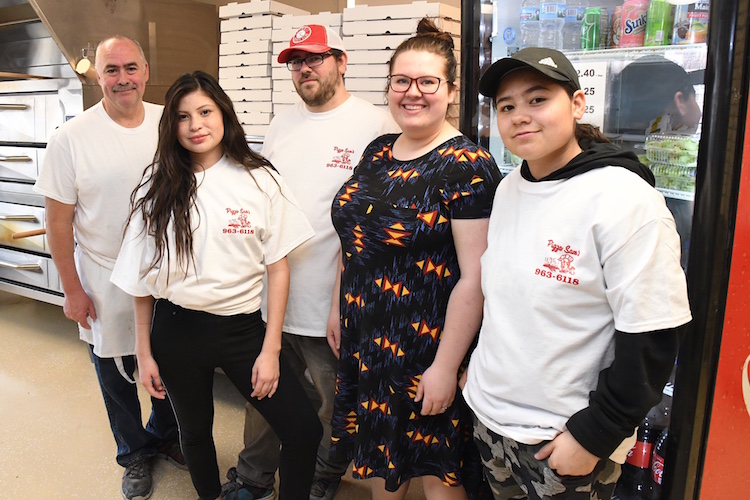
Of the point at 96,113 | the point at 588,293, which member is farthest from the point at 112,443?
the point at 588,293

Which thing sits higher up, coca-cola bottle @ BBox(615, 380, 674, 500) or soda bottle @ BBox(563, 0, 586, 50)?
soda bottle @ BBox(563, 0, 586, 50)

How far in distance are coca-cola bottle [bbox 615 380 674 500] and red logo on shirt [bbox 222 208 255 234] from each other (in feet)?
4.47

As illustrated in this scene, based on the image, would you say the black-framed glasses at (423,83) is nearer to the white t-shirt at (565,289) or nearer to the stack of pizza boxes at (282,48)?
the white t-shirt at (565,289)

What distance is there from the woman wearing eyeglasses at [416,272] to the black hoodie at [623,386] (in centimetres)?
40

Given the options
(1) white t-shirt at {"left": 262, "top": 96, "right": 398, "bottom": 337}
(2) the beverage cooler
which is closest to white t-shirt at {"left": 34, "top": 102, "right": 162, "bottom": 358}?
(1) white t-shirt at {"left": 262, "top": 96, "right": 398, "bottom": 337}

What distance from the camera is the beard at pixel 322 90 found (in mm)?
1974

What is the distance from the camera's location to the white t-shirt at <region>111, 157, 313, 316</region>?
69.1 inches

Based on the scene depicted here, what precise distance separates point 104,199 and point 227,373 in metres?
0.83

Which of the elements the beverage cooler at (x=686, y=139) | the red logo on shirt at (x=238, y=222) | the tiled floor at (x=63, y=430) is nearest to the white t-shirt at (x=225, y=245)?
the red logo on shirt at (x=238, y=222)

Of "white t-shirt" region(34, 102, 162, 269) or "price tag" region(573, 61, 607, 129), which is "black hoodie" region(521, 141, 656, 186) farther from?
"white t-shirt" region(34, 102, 162, 269)

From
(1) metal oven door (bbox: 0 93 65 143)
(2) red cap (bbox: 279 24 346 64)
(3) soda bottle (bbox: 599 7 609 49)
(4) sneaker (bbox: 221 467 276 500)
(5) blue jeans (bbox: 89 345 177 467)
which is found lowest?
(4) sneaker (bbox: 221 467 276 500)

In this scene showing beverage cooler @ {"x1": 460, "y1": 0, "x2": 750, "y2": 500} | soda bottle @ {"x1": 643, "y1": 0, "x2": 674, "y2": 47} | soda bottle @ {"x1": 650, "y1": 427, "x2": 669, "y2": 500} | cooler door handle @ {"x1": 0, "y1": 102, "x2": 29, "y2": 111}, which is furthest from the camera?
cooler door handle @ {"x1": 0, "y1": 102, "x2": 29, "y2": 111}

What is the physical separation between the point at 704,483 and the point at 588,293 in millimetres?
785

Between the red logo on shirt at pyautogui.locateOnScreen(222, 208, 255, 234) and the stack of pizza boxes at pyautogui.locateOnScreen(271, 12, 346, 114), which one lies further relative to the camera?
the stack of pizza boxes at pyautogui.locateOnScreen(271, 12, 346, 114)
